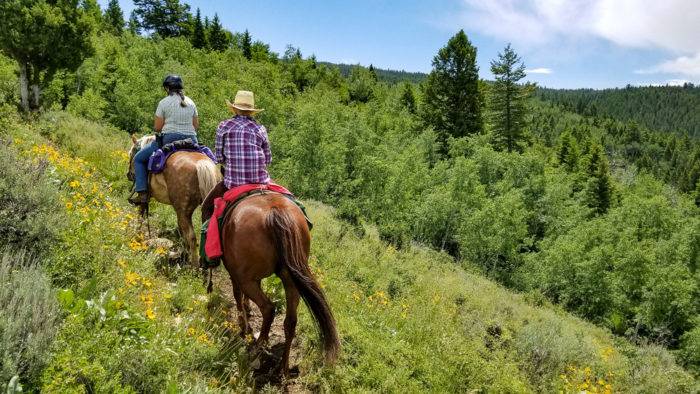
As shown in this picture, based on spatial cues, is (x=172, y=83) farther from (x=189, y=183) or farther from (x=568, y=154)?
(x=568, y=154)

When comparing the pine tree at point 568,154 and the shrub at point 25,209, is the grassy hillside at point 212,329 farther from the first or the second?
the pine tree at point 568,154

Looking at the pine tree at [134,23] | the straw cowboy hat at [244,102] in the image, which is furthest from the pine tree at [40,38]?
the pine tree at [134,23]

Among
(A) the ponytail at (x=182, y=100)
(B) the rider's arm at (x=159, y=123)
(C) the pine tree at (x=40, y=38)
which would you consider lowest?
(B) the rider's arm at (x=159, y=123)

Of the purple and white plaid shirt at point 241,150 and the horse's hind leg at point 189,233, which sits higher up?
the purple and white plaid shirt at point 241,150

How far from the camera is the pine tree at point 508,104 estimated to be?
128 ft

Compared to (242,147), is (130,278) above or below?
below

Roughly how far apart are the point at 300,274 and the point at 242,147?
77.9 inches

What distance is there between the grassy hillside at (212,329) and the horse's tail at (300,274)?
53 cm

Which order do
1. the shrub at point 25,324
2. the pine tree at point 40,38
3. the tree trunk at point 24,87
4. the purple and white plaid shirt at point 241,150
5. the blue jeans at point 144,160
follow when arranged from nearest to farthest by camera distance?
the shrub at point 25,324 < the purple and white plaid shirt at point 241,150 < the blue jeans at point 144,160 < the pine tree at point 40,38 < the tree trunk at point 24,87

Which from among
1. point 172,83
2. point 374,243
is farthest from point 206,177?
point 374,243

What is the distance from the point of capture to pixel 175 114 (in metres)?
7.17

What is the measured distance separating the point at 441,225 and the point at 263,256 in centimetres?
2731

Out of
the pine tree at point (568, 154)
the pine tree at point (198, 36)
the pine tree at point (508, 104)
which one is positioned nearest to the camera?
the pine tree at point (508, 104)

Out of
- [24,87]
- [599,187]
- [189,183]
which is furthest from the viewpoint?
[599,187]
